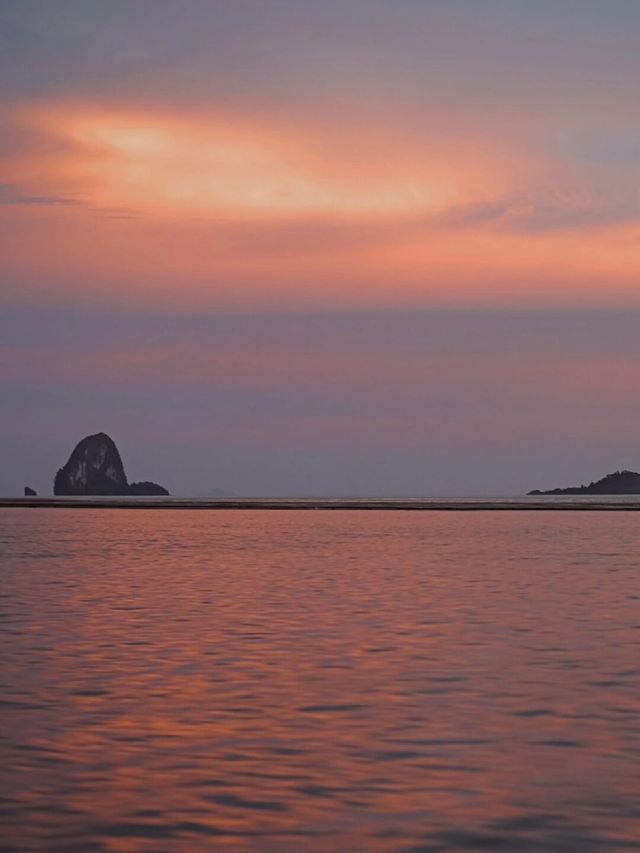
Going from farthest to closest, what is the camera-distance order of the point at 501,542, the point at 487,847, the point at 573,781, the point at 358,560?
the point at 501,542, the point at 358,560, the point at 573,781, the point at 487,847

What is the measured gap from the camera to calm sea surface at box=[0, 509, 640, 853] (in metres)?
15.1

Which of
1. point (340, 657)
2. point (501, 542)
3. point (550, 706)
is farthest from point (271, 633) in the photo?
point (501, 542)

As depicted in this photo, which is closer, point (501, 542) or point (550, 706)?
point (550, 706)

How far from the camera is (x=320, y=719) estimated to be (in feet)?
73.3

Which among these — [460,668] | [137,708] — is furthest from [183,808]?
[460,668]

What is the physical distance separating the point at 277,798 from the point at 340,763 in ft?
7.37

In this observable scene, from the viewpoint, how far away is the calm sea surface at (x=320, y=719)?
15.1 m

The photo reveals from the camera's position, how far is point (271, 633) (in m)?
35.8

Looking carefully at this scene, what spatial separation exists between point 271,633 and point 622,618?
10667 mm

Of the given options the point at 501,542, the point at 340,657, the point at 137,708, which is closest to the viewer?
the point at 137,708

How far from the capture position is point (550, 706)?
2380cm

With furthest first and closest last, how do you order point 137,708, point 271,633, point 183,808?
point 271,633
point 137,708
point 183,808

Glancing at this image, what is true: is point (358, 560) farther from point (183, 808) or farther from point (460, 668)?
point (183, 808)

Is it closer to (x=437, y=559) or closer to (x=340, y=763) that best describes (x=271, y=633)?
(x=340, y=763)
